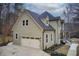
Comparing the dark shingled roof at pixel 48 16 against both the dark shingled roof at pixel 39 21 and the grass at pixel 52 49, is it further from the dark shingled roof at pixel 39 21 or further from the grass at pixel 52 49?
the grass at pixel 52 49

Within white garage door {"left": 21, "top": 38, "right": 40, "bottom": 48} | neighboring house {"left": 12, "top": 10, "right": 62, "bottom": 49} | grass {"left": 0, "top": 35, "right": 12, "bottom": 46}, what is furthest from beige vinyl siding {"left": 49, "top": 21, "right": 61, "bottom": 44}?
grass {"left": 0, "top": 35, "right": 12, "bottom": 46}

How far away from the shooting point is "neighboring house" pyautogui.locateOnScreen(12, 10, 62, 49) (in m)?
1.78

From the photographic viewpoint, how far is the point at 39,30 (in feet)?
5.85

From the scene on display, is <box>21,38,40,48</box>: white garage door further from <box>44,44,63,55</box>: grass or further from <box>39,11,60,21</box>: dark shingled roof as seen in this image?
<box>39,11,60,21</box>: dark shingled roof

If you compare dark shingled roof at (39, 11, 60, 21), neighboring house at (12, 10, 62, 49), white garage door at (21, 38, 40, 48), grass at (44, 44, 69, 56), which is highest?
dark shingled roof at (39, 11, 60, 21)

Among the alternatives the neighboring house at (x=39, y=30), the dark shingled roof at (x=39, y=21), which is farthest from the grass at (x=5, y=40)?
Result: the dark shingled roof at (x=39, y=21)

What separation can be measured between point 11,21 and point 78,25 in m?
0.68

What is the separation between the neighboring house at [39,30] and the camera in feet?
5.82

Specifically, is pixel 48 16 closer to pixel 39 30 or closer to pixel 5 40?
pixel 39 30

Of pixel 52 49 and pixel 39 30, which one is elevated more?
pixel 39 30

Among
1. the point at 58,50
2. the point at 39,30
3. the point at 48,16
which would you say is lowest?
the point at 58,50

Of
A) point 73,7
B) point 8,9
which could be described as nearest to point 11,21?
point 8,9

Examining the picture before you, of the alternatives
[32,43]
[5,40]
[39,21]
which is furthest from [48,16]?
[5,40]

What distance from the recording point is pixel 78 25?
1.76 metres
